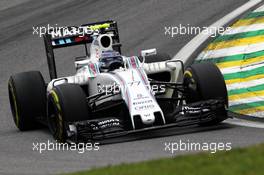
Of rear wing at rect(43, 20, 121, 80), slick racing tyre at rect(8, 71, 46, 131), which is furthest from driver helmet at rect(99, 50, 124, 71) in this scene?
slick racing tyre at rect(8, 71, 46, 131)

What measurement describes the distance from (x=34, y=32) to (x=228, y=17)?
15.4ft

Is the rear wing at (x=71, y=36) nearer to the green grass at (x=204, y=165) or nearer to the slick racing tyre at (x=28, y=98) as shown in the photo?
the slick racing tyre at (x=28, y=98)

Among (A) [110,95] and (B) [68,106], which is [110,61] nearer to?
(A) [110,95]

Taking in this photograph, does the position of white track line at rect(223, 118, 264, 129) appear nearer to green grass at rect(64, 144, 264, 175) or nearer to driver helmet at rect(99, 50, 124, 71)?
driver helmet at rect(99, 50, 124, 71)

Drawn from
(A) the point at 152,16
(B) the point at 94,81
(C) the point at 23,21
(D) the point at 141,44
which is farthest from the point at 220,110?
(C) the point at 23,21

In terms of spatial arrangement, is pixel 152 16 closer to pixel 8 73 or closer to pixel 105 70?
pixel 8 73

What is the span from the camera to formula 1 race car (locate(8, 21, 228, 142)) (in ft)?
38.2

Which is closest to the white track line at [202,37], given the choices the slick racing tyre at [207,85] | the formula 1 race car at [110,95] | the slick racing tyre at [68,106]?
the formula 1 race car at [110,95]

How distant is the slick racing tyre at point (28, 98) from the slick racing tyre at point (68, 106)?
1417mm

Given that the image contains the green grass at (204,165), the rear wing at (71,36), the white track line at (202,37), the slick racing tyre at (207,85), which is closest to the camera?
the green grass at (204,165)

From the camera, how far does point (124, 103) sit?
11898mm

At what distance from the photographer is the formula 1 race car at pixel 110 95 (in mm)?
11648

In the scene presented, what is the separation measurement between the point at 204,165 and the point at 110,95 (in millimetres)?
4018

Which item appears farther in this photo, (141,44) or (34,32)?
(34,32)
